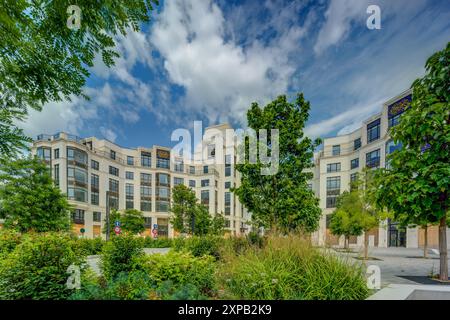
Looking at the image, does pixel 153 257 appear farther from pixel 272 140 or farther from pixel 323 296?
pixel 272 140

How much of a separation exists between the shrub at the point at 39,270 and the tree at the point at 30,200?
46.5 ft

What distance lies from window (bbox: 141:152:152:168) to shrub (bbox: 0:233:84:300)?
1718 inches

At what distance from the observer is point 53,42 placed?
151 inches

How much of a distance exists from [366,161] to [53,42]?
43.1m

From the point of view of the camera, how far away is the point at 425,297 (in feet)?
16.4

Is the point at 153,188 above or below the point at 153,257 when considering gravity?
below

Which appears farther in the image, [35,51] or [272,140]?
[272,140]

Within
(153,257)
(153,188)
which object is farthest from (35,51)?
(153,188)

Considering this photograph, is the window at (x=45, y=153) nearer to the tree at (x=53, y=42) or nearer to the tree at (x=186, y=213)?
the tree at (x=186, y=213)

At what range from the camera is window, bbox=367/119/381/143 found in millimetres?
37000

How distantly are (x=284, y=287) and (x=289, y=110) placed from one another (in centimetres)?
907

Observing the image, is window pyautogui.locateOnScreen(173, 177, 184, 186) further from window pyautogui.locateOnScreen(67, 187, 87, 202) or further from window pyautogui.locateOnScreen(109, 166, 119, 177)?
window pyautogui.locateOnScreen(67, 187, 87, 202)

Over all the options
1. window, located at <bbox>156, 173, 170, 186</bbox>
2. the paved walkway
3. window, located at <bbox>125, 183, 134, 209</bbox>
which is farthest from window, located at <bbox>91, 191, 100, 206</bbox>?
the paved walkway
